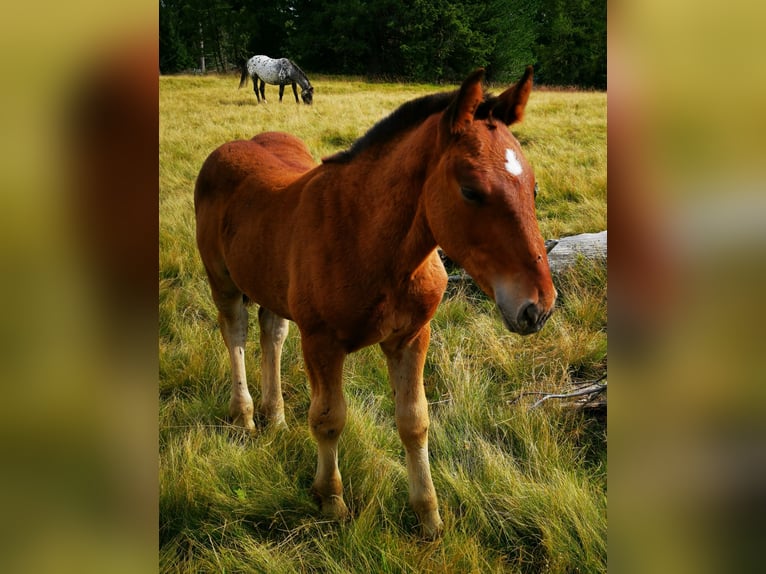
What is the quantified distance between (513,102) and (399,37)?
1.38 metres

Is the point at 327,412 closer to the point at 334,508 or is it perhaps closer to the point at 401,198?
the point at 334,508

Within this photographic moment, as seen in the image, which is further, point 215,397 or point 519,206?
point 215,397

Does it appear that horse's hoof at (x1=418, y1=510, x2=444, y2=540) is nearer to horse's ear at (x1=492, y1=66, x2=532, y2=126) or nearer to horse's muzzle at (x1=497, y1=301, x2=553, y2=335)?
horse's muzzle at (x1=497, y1=301, x2=553, y2=335)

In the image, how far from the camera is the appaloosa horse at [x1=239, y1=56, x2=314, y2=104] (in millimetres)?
3266

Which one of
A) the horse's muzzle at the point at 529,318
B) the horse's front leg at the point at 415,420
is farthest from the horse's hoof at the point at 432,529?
the horse's muzzle at the point at 529,318

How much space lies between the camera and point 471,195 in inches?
73.2

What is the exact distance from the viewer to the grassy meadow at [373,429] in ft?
8.27

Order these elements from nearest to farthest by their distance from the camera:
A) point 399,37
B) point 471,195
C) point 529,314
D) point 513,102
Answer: point 529,314 → point 471,195 → point 513,102 → point 399,37
